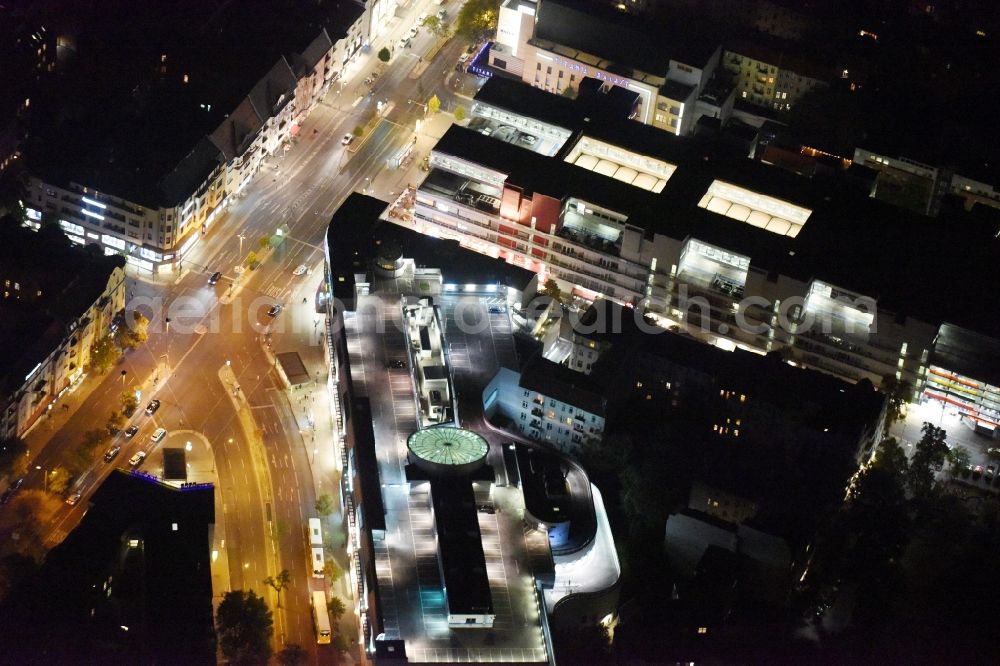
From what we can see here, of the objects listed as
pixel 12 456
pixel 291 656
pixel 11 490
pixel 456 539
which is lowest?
pixel 291 656

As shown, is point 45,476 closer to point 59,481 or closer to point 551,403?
point 59,481

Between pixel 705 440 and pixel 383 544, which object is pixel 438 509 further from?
pixel 705 440

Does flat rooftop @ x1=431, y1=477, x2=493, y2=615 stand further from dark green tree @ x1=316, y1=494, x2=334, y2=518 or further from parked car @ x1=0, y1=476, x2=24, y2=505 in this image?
parked car @ x1=0, y1=476, x2=24, y2=505

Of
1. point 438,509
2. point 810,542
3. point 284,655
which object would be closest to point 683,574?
point 810,542

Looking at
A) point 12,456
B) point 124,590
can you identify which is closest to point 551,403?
point 124,590

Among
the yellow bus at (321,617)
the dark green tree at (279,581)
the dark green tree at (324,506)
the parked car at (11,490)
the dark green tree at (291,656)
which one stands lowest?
the dark green tree at (291,656)

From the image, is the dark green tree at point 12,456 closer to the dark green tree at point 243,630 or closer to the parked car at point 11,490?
the parked car at point 11,490

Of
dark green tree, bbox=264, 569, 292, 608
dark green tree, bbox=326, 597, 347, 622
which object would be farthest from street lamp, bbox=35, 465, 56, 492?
dark green tree, bbox=326, 597, 347, 622


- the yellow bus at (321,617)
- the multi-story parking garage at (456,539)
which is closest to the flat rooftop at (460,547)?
the multi-story parking garage at (456,539)
